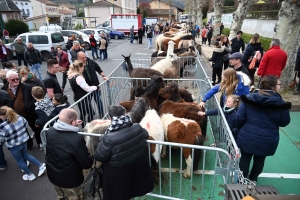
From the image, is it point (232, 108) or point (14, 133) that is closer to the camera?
point (232, 108)

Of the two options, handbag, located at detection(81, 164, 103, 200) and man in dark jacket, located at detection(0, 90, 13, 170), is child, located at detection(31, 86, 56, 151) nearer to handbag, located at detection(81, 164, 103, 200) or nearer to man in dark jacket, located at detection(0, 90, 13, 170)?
man in dark jacket, located at detection(0, 90, 13, 170)

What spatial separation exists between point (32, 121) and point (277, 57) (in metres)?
6.48

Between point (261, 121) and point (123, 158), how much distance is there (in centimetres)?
186

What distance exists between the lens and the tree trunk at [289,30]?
6.62 m

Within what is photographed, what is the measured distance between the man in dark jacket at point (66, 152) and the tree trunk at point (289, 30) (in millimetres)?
7332

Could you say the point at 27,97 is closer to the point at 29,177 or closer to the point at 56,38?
the point at 29,177

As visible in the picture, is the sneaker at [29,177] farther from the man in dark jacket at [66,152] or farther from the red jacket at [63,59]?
the red jacket at [63,59]

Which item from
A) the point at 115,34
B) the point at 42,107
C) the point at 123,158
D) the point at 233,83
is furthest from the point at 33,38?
the point at 115,34

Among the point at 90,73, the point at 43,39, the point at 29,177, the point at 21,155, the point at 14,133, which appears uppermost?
the point at 43,39

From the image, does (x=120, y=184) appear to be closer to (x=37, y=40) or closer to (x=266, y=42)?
(x=37, y=40)

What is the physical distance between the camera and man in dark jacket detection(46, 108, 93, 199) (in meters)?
2.46

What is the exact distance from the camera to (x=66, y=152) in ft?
8.14

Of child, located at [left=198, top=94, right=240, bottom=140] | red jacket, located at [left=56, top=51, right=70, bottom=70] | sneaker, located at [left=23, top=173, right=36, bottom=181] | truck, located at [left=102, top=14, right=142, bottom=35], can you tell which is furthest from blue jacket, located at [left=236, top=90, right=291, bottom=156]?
truck, located at [left=102, top=14, right=142, bottom=35]

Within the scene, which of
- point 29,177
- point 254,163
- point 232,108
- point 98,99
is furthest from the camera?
point 98,99
